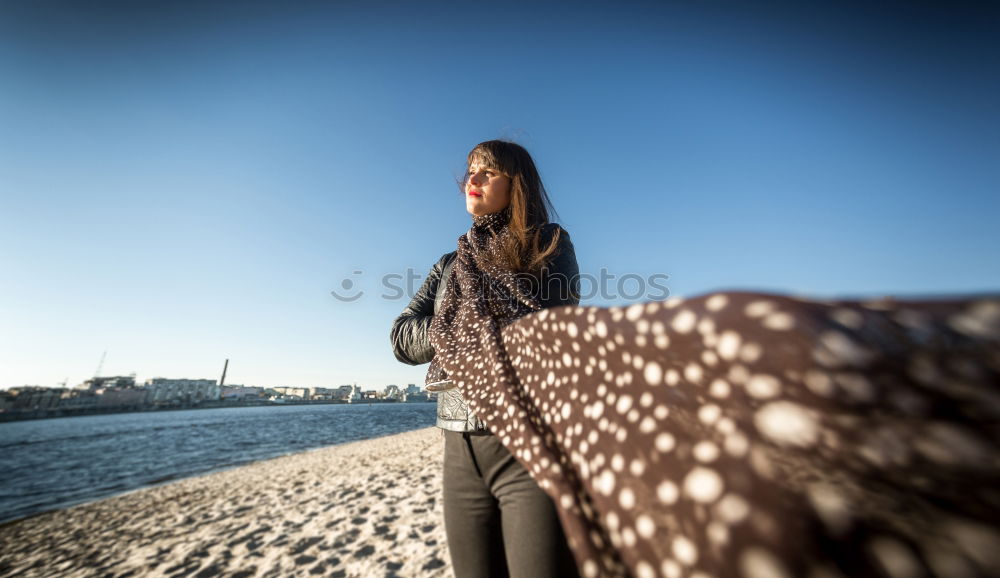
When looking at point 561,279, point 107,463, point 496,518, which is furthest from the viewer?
point 107,463

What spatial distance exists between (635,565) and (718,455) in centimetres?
26

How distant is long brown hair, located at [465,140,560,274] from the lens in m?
1.59

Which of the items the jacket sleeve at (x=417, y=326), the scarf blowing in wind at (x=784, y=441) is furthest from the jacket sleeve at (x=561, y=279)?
the scarf blowing in wind at (x=784, y=441)

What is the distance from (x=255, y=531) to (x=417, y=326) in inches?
283

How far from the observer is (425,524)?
5586 millimetres

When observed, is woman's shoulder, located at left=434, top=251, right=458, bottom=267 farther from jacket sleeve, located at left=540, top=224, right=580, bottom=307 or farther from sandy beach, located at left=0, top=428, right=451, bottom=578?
sandy beach, located at left=0, top=428, right=451, bottom=578

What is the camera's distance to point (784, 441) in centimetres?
46

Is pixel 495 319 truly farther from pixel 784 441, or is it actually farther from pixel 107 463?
pixel 107 463

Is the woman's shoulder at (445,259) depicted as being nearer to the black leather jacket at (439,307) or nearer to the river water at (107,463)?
the black leather jacket at (439,307)

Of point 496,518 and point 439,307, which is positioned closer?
point 496,518

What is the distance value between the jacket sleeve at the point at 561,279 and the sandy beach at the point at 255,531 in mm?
4199

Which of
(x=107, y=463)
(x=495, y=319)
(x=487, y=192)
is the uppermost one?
(x=487, y=192)

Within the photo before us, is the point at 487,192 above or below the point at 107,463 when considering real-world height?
above

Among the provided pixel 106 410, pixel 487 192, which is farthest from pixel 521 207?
pixel 106 410
